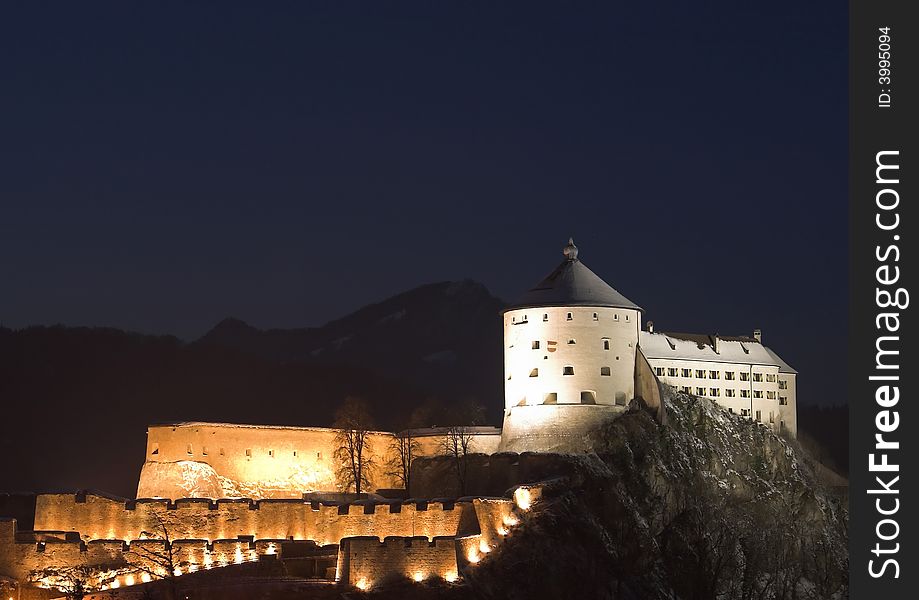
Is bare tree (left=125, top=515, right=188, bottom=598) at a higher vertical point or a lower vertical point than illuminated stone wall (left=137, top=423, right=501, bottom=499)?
lower

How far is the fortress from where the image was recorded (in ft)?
174

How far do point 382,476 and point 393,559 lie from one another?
22.9 meters

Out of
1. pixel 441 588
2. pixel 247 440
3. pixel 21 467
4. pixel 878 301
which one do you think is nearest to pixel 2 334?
pixel 21 467

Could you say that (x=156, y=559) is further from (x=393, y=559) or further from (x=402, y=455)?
(x=402, y=455)

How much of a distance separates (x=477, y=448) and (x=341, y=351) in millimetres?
98757

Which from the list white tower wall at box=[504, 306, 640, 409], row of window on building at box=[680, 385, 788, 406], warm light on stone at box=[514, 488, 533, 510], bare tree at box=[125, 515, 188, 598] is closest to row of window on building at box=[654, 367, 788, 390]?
row of window on building at box=[680, 385, 788, 406]

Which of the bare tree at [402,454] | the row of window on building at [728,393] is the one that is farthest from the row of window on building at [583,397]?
the row of window on building at [728,393]

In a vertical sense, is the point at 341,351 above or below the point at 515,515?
above

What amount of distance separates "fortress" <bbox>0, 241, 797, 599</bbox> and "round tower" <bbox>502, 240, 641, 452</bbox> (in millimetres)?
74

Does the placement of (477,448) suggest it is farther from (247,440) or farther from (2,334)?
(2,334)

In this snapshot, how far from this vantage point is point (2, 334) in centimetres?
12681

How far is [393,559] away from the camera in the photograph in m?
51.4

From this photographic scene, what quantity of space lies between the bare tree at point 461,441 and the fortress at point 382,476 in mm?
465

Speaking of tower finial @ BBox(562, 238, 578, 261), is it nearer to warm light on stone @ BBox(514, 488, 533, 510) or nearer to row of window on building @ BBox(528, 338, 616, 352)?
row of window on building @ BBox(528, 338, 616, 352)
